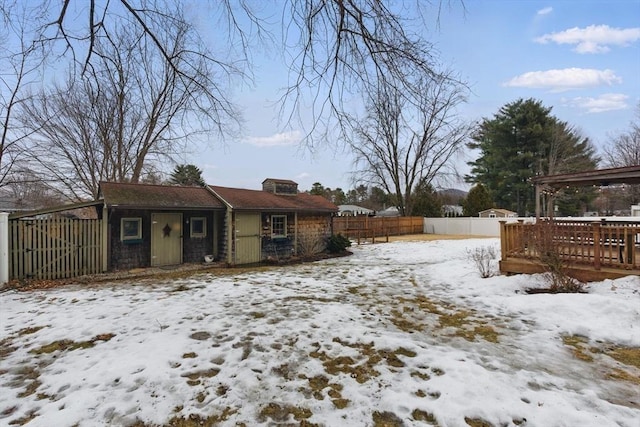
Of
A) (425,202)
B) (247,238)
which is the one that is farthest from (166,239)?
(425,202)

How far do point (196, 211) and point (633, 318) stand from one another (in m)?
11.0

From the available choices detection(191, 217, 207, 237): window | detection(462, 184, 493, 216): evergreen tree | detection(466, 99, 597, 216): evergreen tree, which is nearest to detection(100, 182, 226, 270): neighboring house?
detection(191, 217, 207, 237): window

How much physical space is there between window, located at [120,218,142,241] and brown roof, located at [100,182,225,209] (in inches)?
28.9

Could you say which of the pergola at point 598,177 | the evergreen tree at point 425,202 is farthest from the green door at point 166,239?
the evergreen tree at point 425,202

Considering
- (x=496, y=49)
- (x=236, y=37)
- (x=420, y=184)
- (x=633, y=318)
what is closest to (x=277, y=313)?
(x=236, y=37)

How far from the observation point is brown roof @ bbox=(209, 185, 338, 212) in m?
11.5

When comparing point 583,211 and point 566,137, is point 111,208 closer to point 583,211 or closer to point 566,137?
point 566,137

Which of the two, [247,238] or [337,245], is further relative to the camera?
[337,245]

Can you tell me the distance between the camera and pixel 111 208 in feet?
29.1

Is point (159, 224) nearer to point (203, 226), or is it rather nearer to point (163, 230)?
point (163, 230)

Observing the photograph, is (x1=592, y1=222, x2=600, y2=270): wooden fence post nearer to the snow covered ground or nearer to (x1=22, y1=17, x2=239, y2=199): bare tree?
the snow covered ground

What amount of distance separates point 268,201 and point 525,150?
27965 millimetres

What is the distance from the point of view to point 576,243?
650cm

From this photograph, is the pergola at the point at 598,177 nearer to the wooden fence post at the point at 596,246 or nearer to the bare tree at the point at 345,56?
the wooden fence post at the point at 596,246
